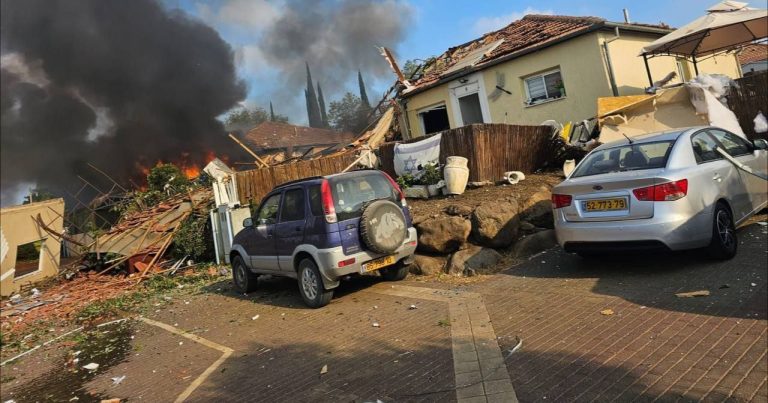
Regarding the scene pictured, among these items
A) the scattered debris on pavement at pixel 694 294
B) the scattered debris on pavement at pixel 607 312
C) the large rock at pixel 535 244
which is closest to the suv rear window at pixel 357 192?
the large rock at pixel 535 244

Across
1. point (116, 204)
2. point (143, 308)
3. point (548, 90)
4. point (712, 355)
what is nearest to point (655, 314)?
point (712, 355)

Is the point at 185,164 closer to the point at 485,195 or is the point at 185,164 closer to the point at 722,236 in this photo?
the point at 485,195

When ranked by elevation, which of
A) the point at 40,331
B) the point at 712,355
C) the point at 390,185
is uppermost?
the point at 390,185

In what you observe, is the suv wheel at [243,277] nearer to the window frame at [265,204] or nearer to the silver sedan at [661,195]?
the window frame at [265,204]

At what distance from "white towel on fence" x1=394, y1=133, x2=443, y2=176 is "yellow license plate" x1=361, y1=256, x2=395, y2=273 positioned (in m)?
4.52

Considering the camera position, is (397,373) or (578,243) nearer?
(397,373)

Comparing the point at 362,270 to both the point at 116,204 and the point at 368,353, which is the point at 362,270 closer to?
the point at 368,353

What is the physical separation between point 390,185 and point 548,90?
33.2 ft

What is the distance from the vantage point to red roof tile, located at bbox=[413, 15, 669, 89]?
1472 cm

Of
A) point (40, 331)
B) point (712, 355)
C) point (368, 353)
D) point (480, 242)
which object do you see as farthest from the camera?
point (40, 331)

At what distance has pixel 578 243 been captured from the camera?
5703mm

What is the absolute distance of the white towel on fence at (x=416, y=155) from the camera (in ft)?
36.1

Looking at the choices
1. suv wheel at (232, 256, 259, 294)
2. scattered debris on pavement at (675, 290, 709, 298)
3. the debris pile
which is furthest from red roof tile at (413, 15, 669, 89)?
the debris pile

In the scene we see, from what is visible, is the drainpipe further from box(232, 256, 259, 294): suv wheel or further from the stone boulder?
box(232, 256, 259, 294): suv wheel
